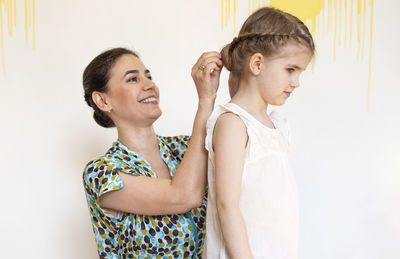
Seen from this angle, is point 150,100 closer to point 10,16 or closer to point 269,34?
point 269,34

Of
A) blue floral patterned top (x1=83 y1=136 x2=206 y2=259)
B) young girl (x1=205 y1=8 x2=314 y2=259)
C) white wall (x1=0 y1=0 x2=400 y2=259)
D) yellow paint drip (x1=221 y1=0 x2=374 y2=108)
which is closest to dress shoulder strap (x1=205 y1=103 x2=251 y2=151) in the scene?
young girl (x1=205 y1=8 x2=314 y2=259)

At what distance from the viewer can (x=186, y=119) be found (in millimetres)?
1904

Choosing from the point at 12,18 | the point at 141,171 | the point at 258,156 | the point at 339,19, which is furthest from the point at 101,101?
the point at 339,19

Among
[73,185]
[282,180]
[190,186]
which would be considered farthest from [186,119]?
[282,180]

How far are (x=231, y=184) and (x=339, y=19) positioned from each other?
4.54 feet

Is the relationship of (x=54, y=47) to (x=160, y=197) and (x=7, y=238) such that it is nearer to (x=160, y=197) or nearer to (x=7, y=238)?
(x=7, y=238)

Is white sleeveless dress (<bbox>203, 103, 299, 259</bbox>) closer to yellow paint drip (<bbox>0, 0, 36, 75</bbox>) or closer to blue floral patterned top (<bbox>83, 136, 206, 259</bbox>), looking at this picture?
blue floral patterned top (<bbox>83, 136, 206, 259</bbox>)

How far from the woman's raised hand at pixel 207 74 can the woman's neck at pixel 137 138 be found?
34 cm

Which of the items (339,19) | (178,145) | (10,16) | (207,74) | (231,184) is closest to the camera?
(231,184)

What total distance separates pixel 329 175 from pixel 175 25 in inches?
39.7

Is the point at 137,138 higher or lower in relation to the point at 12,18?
lower

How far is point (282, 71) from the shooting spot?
38.0 inches

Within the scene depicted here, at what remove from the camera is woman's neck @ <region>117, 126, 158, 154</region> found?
1.32 meters

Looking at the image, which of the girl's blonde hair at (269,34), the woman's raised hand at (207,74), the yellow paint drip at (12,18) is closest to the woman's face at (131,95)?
the woman's raised hand at (207,74)
